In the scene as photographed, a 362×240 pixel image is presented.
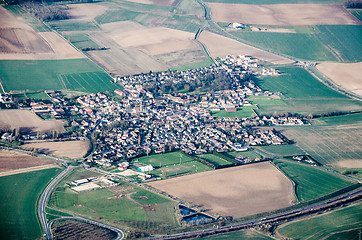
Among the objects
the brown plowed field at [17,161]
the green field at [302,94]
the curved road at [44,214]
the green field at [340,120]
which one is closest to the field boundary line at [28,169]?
the brown plowed field at [17,161]

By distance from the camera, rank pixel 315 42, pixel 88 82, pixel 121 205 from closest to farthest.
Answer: pixel 121 205, pixel 88 82, pixel 315 42

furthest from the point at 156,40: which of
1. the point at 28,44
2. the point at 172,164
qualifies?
the point at 172,164

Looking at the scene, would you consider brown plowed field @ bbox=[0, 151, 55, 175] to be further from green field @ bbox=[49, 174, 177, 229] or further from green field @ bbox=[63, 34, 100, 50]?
green field @ bbox=[63, 34, 100, 50]

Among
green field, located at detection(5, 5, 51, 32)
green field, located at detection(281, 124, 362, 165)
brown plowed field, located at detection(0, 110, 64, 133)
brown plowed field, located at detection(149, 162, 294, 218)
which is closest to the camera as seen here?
brown plowed field, located at detection(149, 162, 294, 218)

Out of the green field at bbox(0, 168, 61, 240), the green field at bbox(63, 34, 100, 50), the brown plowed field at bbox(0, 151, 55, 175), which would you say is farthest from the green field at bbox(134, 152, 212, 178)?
the green field at bbox(63, 34, 100, 50)

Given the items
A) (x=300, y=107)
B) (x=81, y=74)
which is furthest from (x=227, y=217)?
(x=81, y=74)

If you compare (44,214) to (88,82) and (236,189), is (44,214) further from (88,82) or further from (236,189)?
(88,82)

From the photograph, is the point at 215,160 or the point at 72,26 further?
the point at 72,26
